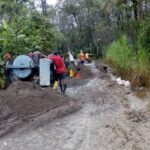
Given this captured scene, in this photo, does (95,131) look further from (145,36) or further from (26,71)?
(145,36)

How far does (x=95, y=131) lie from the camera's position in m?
8.95

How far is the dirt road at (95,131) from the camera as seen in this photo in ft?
25.6

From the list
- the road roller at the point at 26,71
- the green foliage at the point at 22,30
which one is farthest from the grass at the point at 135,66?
the green foliage at the point at 22,30

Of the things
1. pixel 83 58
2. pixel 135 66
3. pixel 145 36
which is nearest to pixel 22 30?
pixel 145 36

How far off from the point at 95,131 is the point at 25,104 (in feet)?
9.62

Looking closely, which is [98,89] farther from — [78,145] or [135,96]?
[78,145]

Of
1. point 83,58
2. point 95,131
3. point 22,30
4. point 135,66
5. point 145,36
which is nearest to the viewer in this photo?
point 95,131

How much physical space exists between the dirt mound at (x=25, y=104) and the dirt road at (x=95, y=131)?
58 centimetres

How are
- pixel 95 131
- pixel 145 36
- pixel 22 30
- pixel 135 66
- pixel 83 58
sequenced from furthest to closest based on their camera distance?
pixel 83 58 < pixel 22 30 < pixel 145 36 < pixel 135 66 < pixel 95 131

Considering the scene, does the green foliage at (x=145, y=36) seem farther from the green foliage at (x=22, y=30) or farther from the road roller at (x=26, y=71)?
the green foliage at (x=22, y=30)

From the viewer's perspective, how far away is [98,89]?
56.4 ft

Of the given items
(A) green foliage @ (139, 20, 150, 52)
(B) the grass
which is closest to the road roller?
(B) the grass

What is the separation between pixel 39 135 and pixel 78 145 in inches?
50.2

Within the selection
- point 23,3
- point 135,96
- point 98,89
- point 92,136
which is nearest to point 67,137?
point 92,136
